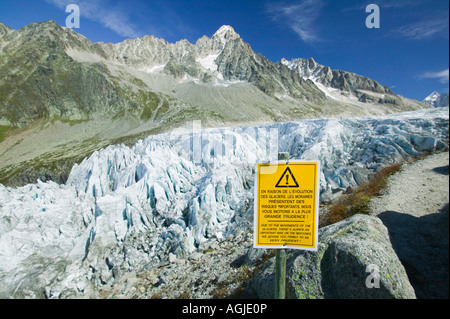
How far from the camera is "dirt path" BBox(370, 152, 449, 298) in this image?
11.6 ft

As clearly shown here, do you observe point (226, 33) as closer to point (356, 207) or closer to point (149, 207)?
point (149, 207)

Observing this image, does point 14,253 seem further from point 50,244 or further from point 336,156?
point 336,156

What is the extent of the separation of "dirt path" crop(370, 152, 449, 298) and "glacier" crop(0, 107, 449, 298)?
2583 millimetres

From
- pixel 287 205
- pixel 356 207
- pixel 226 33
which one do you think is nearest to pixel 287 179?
pixel 287 205

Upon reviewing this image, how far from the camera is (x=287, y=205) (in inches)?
124

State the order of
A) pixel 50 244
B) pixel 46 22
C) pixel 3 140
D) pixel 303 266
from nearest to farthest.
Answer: pixel 303 266 < pixel 50 244 < pixel 3 140 < pixel 46 22

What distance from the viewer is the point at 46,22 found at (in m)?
110

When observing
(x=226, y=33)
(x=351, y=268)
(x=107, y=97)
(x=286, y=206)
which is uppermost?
(x=226, y=33)

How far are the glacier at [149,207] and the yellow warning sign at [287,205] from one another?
8.71 m

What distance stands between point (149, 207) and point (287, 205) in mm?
14724

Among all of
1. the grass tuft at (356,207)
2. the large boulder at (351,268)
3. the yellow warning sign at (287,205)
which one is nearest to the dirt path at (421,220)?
the grass tuft at (356,207)

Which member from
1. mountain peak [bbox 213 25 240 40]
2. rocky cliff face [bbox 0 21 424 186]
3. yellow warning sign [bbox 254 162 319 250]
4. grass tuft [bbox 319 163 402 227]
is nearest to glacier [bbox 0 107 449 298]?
grass tuft [bbox 319 163 402 227]

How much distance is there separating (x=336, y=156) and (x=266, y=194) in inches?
Result: 582
